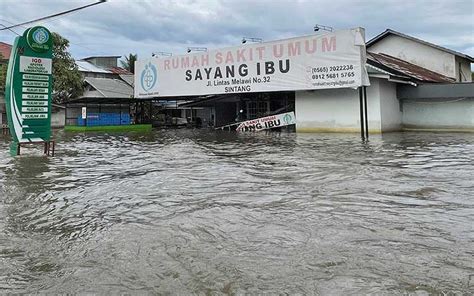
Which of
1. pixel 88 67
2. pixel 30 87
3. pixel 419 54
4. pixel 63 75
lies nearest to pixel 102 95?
pixel 63 75

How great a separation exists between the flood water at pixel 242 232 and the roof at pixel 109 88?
30427mm

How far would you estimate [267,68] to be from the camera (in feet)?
76.5

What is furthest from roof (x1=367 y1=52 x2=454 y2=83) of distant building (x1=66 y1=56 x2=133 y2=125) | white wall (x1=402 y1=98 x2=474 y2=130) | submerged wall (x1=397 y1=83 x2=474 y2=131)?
distant building (x1=66 y1=56 x2=133 y2=125)

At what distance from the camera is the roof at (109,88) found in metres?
38.1

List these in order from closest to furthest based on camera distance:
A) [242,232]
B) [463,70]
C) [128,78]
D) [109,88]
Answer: [242,232]
[463,70]
[109,88]
[128,78]

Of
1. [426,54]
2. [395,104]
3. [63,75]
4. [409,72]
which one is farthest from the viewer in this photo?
[63,75]

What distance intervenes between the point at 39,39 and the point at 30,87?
136cm

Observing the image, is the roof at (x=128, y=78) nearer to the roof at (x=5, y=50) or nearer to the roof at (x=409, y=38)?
the roof at (x=5, y=50)

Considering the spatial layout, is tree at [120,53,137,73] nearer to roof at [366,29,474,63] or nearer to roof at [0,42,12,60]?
roof at [0,42,12,60]

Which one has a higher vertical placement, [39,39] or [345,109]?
[39,39]

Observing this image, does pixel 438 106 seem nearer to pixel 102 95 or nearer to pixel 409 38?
pixel 409 38

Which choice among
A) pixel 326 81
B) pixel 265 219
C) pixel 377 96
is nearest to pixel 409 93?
pixel 377 96

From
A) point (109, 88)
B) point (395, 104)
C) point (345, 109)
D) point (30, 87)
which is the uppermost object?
point (109, 88)

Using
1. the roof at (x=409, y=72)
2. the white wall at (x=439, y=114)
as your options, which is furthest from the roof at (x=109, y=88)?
the white wall at (x=439, y=114)
